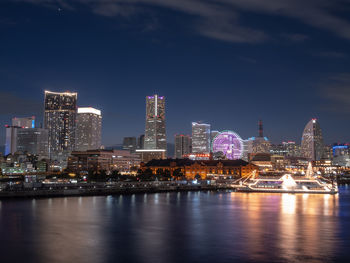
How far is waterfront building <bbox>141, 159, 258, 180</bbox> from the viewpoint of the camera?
140125mm

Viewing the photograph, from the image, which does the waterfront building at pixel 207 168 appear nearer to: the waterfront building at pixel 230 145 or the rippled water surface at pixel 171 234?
the waterfront building at pixel 230 145

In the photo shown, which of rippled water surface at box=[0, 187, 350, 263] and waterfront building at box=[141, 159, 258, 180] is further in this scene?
waterfront building at box=[141, 159, 258, 180]

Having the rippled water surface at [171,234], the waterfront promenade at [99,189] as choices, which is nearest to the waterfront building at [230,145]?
the waterfront promenade at [99,189]

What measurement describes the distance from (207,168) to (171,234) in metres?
109

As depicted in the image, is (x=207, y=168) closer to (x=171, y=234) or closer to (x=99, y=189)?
(x=99, y=189)

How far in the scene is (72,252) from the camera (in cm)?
2989

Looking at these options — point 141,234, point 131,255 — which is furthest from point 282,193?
point 131,255

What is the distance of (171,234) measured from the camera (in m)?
37.6

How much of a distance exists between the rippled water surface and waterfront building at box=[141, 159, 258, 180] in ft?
270

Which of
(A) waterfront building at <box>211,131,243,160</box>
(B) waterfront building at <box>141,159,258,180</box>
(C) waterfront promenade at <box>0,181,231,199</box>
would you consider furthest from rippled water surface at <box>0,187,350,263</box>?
(A) waterfront building at <box>211,131,243,160</box>

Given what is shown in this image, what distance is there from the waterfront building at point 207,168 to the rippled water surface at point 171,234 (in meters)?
82.4

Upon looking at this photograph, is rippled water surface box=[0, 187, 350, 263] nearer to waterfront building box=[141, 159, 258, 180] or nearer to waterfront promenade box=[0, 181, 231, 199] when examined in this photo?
waterfront promenade box=[0, 181, 231, 199]

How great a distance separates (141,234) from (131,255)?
8.37 metres

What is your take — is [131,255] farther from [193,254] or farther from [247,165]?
[247,165]
